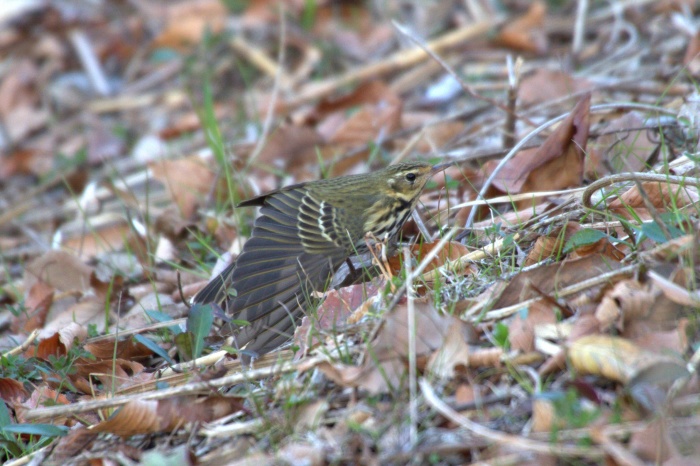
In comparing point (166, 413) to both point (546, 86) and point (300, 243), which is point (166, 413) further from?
point (546, 86)

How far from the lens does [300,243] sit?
4.80 metres

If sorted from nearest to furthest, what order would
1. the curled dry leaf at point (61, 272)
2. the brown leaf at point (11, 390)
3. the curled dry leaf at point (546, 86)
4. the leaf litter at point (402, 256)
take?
the leaf litter at point (402, 256) < the brown leaf at point (11, 390) < the curled dry leaf at point (61, 272) < the curled dry leaf at point (546, 86)

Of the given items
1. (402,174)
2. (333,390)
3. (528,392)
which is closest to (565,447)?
(528,392)

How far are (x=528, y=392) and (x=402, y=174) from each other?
224cm

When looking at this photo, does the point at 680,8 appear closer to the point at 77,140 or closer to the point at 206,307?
the point at 206,307

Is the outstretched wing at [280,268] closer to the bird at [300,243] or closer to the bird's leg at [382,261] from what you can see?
the bird at [300,243]

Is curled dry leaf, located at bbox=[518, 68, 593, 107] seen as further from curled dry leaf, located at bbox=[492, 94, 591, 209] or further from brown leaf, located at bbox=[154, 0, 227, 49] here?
brown leaf, located at bbox=[154, 0, 227, 49]

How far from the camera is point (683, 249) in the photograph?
130 inches

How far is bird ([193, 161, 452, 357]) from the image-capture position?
4.30 meters

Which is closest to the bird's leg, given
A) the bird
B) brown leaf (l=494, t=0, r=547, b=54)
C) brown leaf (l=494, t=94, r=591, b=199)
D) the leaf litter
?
the leaf litter

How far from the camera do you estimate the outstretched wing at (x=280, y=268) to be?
425cm

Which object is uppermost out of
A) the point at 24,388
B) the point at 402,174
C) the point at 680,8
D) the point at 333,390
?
the point at 680,8

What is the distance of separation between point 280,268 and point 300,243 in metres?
0.25

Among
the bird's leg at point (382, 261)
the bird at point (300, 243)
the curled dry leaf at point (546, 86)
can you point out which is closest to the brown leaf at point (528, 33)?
the curled dry leaf at point (546, 86)
